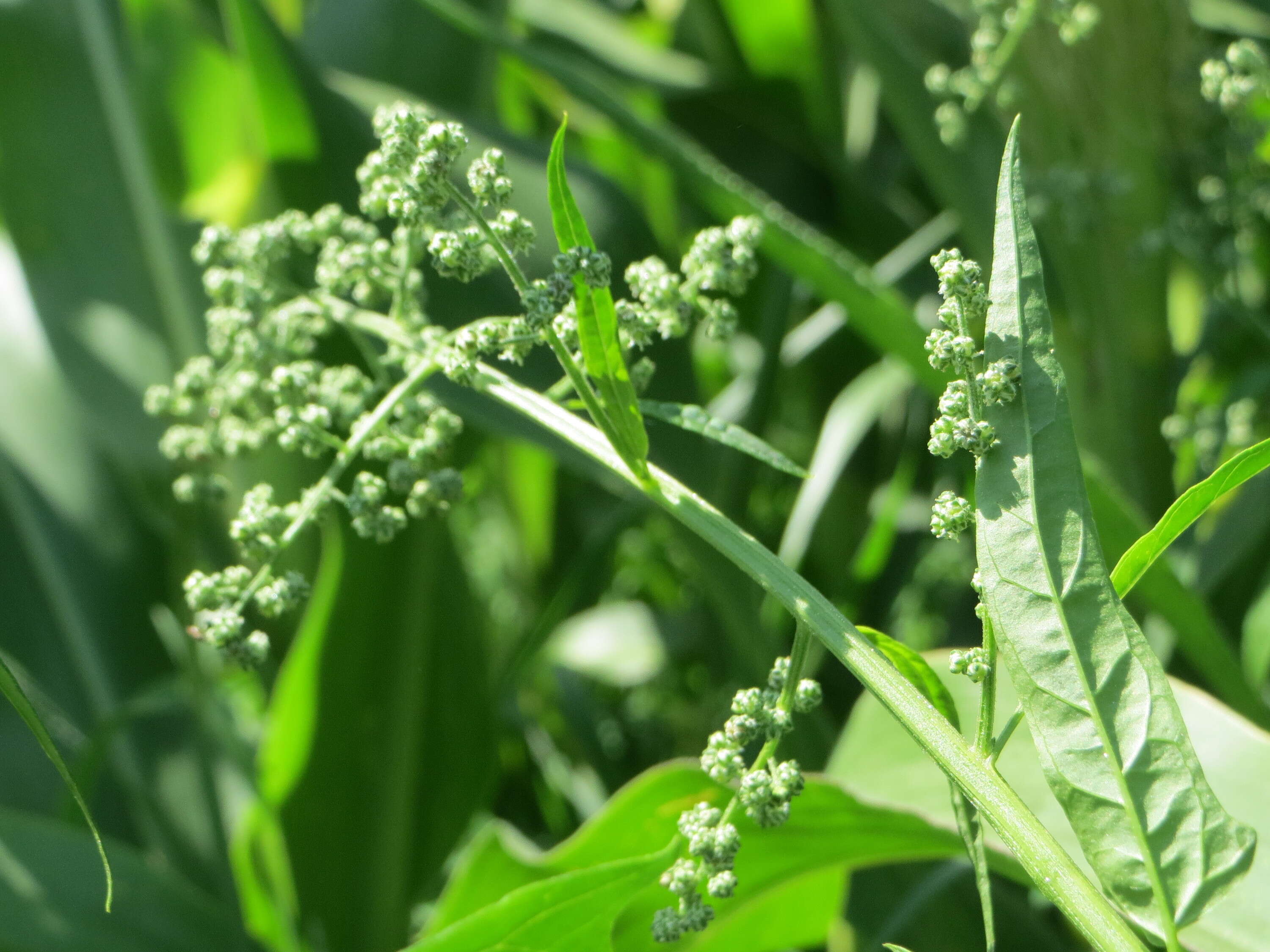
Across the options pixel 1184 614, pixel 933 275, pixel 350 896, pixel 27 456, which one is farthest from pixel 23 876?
pixel 933 275

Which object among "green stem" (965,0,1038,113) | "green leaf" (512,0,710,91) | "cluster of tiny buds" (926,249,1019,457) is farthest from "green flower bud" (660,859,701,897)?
"green leaf" (512,0,710,91)

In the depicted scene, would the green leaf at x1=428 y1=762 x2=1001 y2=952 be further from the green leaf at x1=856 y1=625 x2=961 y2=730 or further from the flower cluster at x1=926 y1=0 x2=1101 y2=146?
the flower cluster at x1=926 y1=0 x2=1101 y2=146

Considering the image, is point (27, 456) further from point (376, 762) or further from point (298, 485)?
point (376, 762)

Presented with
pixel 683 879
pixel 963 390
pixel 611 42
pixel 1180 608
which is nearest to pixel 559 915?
pixel 683 879

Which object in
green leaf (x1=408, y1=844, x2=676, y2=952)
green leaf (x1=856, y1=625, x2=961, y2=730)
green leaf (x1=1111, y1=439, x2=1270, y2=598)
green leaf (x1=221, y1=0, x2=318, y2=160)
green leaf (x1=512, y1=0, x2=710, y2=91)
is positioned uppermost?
green leaf (x1=512, y1=0, x2=710, y2=91)

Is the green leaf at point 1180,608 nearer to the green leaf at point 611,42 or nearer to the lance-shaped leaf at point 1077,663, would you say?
the lance-shaped leaf at point 1077,663

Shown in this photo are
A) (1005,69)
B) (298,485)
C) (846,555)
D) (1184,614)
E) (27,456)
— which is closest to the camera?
(1184,614)

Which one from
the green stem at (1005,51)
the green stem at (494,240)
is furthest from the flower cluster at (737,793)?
the green stem at (1005,51)
